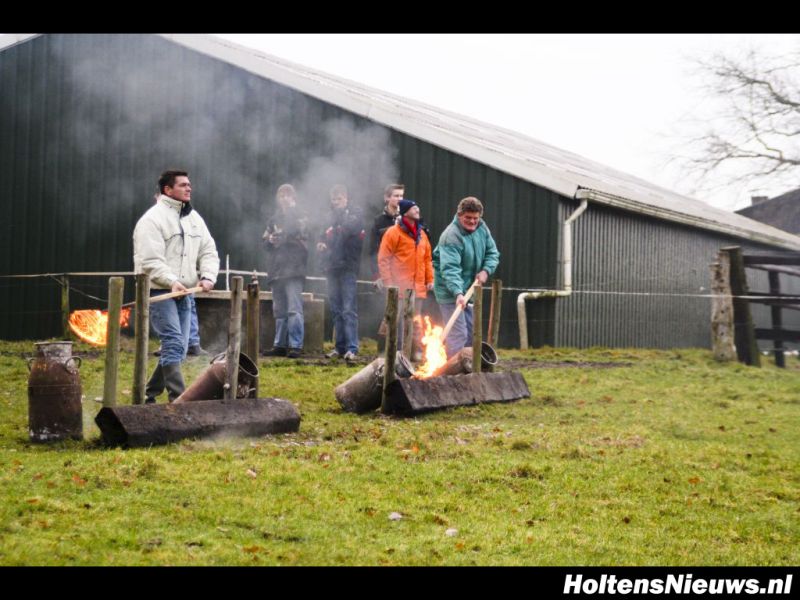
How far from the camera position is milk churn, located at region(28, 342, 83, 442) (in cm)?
730

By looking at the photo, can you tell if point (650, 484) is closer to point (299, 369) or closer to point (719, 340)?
point (299, 369)

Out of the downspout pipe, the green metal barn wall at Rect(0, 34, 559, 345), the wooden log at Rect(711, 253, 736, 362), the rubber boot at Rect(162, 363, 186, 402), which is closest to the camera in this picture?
the rubber boot at Rect(162, 363, 186, 402)

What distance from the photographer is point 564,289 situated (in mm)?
16641

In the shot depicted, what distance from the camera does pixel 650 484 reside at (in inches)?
265

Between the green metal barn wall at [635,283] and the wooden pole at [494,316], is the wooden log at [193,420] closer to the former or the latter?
the wooden pole at [494,316]

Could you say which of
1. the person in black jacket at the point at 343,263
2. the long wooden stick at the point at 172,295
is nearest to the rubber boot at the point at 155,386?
the long wooden stick at the point at 172,295

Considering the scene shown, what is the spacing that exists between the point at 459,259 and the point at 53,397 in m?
4.95

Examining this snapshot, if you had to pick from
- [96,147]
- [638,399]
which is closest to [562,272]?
[638,399]

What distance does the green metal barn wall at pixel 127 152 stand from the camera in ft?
60.4

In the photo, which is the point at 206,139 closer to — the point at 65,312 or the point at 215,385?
the point at 65,312

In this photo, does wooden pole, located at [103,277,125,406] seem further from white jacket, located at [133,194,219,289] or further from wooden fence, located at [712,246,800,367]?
wooden fence, located at [712,246,800,367]

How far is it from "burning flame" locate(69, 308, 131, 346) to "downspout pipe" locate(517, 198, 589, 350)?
6407 mm

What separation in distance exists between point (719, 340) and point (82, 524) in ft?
41.6

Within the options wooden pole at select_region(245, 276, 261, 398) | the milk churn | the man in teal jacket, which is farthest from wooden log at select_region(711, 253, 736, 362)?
the milk churn
